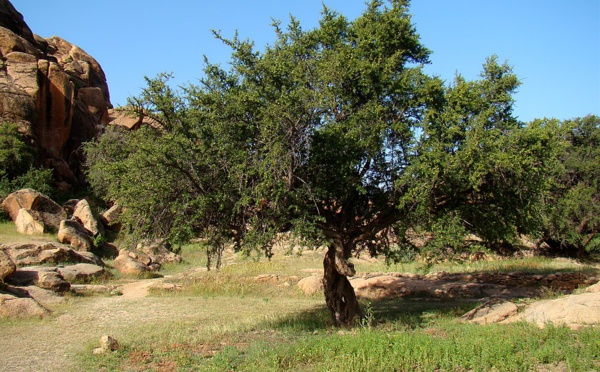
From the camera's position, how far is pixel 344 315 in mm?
12961

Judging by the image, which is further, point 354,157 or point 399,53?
point 399,53

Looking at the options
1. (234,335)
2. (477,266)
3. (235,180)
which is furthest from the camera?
(477,266)

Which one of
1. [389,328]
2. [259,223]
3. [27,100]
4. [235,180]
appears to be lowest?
[389,328]

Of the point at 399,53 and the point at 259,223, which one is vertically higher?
the point at 399,53

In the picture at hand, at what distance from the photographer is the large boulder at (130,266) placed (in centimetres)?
2427

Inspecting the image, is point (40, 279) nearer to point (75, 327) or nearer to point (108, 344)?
point (75, 327)

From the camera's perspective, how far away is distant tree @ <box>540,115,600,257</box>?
1096 inches

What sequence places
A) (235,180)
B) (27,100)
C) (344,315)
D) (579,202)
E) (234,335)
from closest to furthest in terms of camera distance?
(235,180)
(234,335)
(344,315)
(579,202)
(27,100)

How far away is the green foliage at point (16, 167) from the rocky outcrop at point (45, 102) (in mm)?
1860

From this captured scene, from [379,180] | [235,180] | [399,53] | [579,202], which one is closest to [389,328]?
[379,180]

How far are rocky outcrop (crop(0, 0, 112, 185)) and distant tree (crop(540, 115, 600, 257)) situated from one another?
3649cm

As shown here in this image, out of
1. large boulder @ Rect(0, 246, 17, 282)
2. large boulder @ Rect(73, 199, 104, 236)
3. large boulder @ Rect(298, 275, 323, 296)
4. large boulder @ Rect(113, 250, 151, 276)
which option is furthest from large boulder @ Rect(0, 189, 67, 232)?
large boulder @ Rect(298, 275, 323, 296)

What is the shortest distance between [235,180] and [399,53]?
536 cm

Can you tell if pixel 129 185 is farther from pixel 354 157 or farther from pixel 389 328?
pixel 389 328
